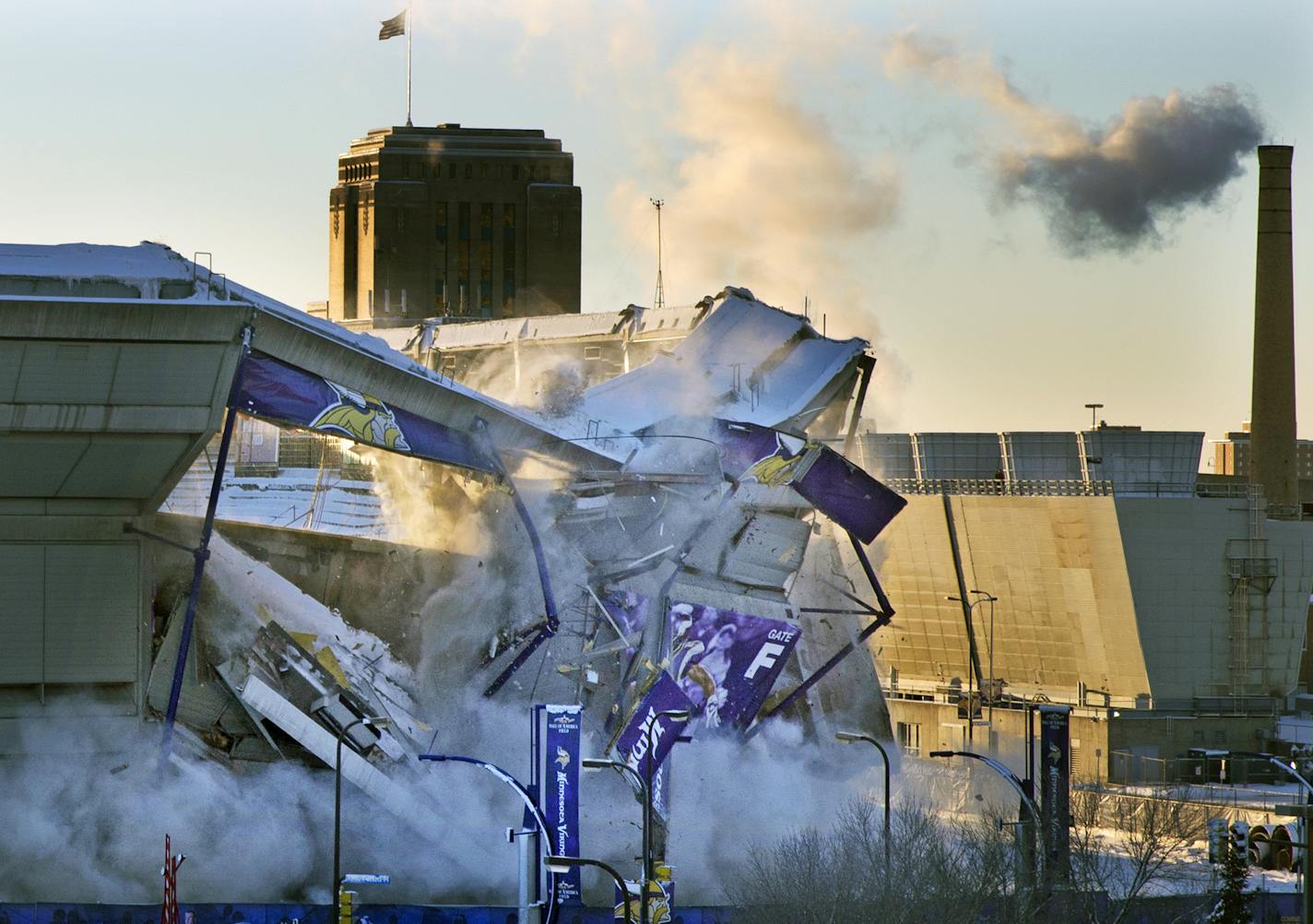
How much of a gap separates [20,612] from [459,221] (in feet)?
334

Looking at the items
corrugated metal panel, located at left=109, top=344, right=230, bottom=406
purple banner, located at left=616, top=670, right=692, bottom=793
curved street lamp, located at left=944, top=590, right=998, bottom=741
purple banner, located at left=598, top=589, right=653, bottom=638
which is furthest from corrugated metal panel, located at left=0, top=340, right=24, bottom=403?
curved street lamp, located at left=944, top=590, right=998, bottom=741

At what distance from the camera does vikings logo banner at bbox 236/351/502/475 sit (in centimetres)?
6200

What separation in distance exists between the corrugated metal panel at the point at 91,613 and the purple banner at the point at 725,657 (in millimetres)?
16573

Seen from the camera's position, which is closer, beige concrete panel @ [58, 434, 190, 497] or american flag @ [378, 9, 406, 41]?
beige concrete panel @ [58, 434, 190, 497]

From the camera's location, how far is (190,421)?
60.0 m

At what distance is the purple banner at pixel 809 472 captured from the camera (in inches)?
2948

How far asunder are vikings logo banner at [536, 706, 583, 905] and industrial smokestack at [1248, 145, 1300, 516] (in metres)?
63.1

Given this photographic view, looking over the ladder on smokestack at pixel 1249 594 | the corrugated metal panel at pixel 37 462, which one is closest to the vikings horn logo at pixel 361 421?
the corrugated metal panel at pixel 37 462

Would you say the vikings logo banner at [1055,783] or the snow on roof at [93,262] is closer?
the vikings logo banner at [1055,783]

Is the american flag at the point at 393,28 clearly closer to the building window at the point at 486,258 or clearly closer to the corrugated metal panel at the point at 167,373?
the building window at the point at 486,258

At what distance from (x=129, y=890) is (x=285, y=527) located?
15112 millimetres

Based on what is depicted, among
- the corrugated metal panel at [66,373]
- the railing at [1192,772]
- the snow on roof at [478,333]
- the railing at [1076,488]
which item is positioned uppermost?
the snow on roof at [478,333]

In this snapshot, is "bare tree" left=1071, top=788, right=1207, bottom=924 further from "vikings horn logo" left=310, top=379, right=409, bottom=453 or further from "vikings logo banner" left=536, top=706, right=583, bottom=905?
"vikings horn logo" left=310, top=379, right=409, bottom=453

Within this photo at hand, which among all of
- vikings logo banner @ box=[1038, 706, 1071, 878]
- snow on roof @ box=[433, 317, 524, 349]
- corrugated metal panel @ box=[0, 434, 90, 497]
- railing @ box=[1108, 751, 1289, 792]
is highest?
snow on roof @ box=[433, 317, 524, 349]
